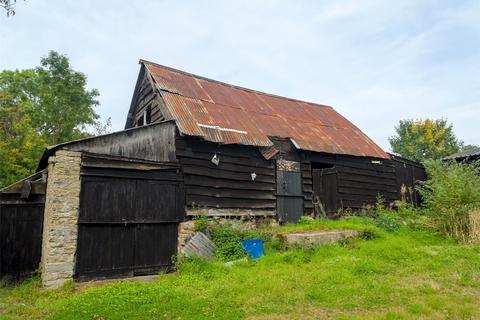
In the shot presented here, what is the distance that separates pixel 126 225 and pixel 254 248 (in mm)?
3416

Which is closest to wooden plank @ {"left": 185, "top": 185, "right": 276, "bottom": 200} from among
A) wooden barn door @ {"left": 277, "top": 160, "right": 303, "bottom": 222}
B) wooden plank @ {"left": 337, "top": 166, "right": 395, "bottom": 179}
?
wooden barn door @ {"left": 277, "top": 160, "right": 303, "bottom": 222}

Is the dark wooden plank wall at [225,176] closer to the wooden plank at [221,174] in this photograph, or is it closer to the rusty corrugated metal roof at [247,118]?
the wooden plank at [221,174]

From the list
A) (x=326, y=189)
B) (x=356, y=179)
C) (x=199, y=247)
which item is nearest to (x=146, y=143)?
(x=199, y=247)

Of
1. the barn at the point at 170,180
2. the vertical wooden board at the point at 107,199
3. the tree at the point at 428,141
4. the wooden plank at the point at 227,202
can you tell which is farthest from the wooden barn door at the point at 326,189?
the tree at the point at 428,141

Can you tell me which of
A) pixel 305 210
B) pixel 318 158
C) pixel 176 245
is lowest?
pixel 176 245

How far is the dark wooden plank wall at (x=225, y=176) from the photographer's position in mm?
10391

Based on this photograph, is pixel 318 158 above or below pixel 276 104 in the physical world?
below

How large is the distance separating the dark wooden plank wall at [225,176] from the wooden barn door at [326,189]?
8.05 feet

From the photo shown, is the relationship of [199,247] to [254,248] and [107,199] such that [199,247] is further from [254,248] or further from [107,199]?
[107,199]

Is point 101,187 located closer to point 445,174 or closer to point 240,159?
point 240,159

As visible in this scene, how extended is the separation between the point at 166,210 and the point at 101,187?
1.86 meters

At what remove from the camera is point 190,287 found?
706 centimetres

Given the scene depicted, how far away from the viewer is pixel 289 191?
42.1 ft

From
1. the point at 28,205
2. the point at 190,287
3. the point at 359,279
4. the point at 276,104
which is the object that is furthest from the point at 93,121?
the point at 359,279
